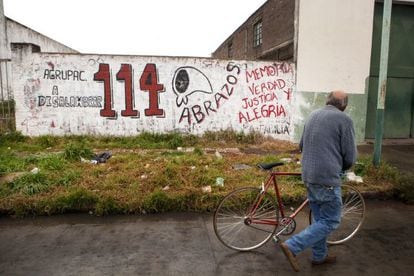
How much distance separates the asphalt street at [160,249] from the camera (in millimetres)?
3520

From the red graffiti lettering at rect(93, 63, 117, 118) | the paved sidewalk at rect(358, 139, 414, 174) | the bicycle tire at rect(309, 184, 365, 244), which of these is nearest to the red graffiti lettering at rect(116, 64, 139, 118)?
the red graffiti lettering at rect(93, 63, 117, 118)

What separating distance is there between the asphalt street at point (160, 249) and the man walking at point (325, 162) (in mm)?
422

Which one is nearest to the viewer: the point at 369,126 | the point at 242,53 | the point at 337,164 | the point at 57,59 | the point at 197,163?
the point at 337,164

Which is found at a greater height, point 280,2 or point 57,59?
point 280,2

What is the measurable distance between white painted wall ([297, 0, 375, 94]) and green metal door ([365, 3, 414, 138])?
2.23 ft

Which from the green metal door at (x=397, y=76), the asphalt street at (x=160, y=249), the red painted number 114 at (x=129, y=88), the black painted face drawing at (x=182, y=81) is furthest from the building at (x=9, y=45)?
the green metal door at (x=397, y=76)

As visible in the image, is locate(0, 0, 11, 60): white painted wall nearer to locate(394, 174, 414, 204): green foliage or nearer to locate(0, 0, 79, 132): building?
locate(0, 0, 79, 132): building

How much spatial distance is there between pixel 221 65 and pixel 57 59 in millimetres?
4643

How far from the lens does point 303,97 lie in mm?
10289

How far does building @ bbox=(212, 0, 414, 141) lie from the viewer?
32.7 ft

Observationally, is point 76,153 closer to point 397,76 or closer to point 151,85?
point 151,85

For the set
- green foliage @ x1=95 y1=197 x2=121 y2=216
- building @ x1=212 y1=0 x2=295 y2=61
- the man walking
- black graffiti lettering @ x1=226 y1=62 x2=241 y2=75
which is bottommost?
green foliage @ x1=95 y1=197 x2=121 y2=216

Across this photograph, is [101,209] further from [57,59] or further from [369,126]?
[369,126]

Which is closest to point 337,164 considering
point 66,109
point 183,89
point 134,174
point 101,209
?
point 101,209
